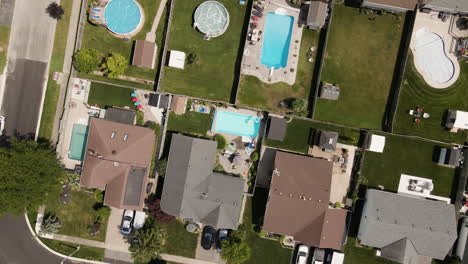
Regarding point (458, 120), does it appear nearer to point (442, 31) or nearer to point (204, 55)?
point (442, 31)

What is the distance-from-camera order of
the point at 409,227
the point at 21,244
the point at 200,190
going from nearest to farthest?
the point at 409,227 → the point at 200,190 → the point at 21,244

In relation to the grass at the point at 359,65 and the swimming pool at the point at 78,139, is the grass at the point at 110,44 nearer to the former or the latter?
the swimming pool at the point at 78,139

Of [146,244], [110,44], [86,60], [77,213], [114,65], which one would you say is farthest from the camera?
[77,213]

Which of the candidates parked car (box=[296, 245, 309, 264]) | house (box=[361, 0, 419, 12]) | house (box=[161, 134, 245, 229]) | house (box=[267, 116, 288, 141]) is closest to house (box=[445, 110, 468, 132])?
house (box=[361, 0, 419, 12])

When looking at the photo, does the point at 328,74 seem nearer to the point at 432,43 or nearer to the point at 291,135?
the point at 291,135

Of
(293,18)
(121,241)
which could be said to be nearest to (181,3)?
(293,18)

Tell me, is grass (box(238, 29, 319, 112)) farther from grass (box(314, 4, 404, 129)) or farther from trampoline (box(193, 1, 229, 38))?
trampoline (box(193, 1, 229, 38))

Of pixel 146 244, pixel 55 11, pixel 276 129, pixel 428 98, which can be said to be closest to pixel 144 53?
pixel 55 11
